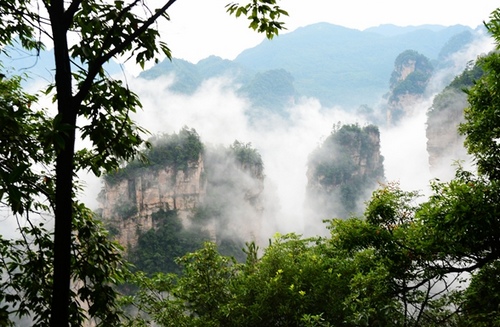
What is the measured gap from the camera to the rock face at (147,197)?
3547 cm

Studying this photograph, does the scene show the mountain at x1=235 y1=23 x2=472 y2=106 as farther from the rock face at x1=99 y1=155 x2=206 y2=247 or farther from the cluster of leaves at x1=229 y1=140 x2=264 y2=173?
the rock face at x1=99 y1=155 x2=206 y2=247

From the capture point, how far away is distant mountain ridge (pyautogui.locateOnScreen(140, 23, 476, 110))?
457 ft

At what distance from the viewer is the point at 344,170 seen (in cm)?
5956

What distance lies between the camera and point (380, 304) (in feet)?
15.8

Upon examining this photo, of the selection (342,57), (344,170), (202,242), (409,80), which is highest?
(342,57)

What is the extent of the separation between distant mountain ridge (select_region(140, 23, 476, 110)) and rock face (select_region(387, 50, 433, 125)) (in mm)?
45883

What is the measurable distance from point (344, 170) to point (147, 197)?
3431 cm

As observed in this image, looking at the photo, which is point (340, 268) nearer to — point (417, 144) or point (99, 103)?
point (99, 103)

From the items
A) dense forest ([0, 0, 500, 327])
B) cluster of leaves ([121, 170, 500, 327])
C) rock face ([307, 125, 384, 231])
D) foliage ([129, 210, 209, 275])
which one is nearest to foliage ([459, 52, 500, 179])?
dense forest ([0, 0, 500, 327])

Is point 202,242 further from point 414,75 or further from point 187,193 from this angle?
point 414,75

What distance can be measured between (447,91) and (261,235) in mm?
29260

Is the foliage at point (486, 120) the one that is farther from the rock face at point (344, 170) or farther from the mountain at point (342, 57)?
the mountain at point (342, 57)

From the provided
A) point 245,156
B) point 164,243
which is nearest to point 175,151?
point 164,243

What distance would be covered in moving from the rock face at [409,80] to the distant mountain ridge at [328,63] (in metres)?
45.9
